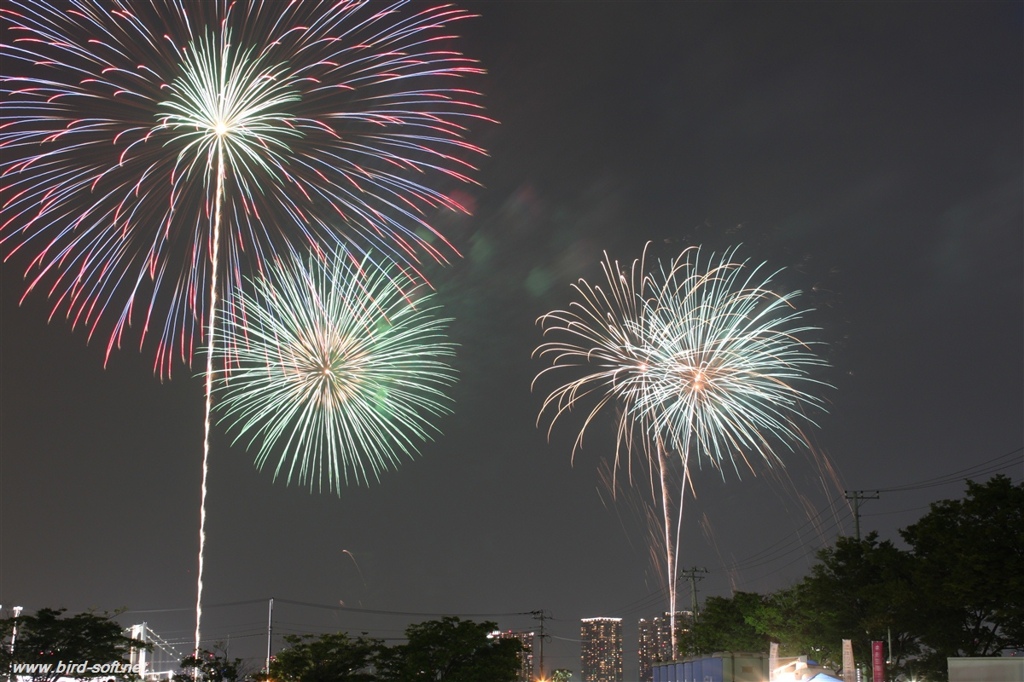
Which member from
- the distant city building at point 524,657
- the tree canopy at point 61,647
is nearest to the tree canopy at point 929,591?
the distant city building at point 524,657

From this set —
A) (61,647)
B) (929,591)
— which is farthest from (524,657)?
(929,591)

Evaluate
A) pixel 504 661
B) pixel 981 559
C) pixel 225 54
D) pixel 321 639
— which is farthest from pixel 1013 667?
pixel 321 639

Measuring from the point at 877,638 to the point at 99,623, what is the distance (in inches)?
1572

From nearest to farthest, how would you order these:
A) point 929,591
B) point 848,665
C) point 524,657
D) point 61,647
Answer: point 848,665
point 929,591
point 61,647
point 524,657

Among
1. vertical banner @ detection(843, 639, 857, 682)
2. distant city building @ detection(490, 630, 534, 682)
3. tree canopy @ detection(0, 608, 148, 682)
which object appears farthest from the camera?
distant city building @ detection(490, 630, 534, 682)

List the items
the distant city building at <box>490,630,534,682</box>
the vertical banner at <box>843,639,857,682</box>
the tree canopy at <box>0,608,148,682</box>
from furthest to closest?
the distant city building at <box>490,630,534,682</box>, the tree canopy at <box>0,608,148,682</box>, the vertical banner at <box>843,639,857,682</box>

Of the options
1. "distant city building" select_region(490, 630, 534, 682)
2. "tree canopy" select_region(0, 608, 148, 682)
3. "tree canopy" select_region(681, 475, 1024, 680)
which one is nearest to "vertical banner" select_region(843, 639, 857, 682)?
"tree canopy" select_region(681, 475, 1024, 680)

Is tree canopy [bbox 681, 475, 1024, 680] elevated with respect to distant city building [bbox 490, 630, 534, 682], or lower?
elevated

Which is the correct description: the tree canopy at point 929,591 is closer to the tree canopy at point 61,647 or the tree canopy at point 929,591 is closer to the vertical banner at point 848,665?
the vertical banner at point 848,665

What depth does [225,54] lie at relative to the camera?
3089 cm

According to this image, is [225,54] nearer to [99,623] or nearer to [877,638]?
[99,623]

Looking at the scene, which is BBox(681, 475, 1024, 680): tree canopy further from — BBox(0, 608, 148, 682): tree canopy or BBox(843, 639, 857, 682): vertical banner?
BBox(0, 608, 148, 682): tree canopy

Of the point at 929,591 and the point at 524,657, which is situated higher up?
the point at 929,591

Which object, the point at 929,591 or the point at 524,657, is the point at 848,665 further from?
the point at 524,657
